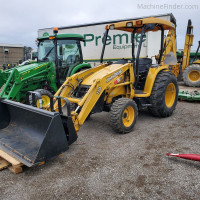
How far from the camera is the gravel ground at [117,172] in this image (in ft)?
9.00

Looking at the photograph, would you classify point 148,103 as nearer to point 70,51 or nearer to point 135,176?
point 135,176

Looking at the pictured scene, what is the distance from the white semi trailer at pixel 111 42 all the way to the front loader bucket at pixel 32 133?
6171 mm

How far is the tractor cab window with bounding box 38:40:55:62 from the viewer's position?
7.11m

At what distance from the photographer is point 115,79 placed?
4.73m

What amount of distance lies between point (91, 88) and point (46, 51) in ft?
12.3

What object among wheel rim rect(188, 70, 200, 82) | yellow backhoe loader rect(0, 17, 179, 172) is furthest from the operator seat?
wheel rim rect(188, 70, 200, 82)

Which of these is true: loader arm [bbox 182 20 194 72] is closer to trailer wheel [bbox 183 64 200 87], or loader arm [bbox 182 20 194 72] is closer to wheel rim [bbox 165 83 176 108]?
trailer wheel [bbox 183 64 200 87]

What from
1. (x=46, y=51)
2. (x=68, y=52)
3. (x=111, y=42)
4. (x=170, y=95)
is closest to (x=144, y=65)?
(x=170, y=95)

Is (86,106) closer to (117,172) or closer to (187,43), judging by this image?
(117,172)

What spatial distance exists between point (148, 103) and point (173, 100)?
991 millimetres

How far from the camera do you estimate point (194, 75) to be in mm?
10641

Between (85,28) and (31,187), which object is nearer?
(31,187)

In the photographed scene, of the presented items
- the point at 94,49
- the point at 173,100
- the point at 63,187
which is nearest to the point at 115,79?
the point at 173,100

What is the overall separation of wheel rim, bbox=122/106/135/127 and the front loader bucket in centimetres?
143
